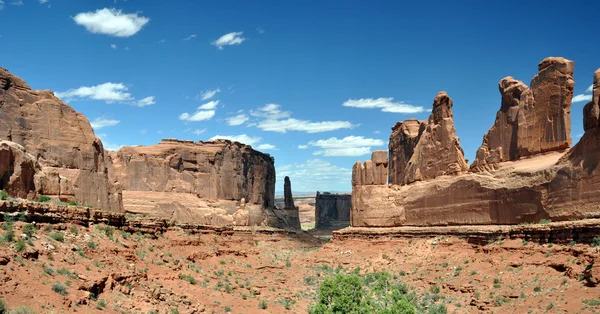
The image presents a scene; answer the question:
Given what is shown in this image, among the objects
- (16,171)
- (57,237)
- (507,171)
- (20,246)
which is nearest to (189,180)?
(507,171)

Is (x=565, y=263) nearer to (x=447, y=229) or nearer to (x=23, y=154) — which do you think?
(x=447, y=229)

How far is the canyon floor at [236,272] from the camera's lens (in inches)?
645

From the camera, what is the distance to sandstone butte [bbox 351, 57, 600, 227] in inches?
Result: 1070

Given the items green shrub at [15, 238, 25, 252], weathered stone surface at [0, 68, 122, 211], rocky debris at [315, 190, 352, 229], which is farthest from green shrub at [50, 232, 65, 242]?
rocky debris at [315, 190, 352, 229]

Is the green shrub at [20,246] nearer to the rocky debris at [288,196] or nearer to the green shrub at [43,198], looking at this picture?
the green shrub at [43,198]

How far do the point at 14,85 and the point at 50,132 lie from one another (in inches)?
114

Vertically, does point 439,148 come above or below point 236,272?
above

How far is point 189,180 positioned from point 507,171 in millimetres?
42979

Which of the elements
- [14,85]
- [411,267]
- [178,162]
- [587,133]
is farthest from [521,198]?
[178,162]

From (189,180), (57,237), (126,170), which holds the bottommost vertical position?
(57,237)

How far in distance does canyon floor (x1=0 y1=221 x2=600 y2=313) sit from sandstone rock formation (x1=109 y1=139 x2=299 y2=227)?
72.5ft

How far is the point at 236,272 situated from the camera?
33.2 meters

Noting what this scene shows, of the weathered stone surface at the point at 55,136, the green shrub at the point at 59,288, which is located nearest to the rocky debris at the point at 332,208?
the weathered stone surface at the point at 55,136

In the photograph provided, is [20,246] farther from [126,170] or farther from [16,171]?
[126,170]
